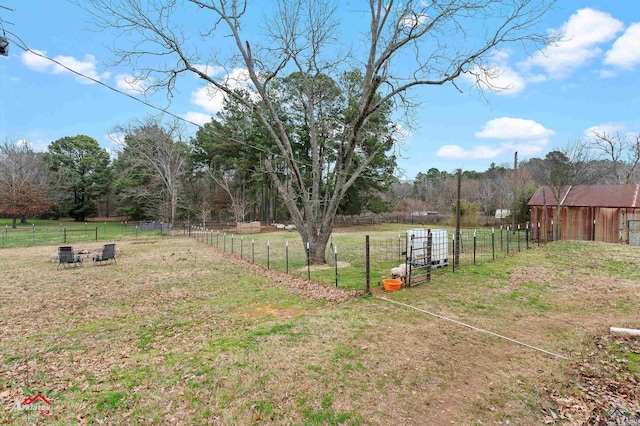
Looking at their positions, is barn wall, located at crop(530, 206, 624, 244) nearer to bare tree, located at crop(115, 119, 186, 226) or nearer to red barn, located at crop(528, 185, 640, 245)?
red barn, located at crop(528, 185, 640, 245)

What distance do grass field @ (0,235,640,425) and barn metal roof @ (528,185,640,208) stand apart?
41.1 feet

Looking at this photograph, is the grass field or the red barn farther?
the red barn

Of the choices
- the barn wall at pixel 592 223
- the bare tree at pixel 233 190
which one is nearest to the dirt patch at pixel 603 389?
the barn wall at pixel 592 223

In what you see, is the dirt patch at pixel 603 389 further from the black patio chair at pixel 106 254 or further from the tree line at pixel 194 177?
the tree line at pixel 194 177

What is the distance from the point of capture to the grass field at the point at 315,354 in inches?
120

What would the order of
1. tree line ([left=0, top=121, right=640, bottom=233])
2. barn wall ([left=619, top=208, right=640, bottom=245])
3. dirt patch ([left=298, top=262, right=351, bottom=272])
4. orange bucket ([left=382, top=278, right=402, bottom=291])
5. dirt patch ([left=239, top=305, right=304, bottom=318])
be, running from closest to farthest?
dirt patch ([left=239, top=305, right=304, bottom=318]), orange bucket ([left=382, top=278, right=402, bottom=291]), dirt patch ([left=298, top=262, right=351, bottom=272]), barn wall ([left=619, top=208, right=640, bottom=245]), tree line ([left=0, top=121, right=640, bottom=233])

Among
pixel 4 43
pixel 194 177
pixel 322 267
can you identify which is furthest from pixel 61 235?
pixel 4 43

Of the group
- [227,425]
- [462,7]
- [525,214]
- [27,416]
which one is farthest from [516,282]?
[525,214]

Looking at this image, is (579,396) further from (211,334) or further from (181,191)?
(181,191)

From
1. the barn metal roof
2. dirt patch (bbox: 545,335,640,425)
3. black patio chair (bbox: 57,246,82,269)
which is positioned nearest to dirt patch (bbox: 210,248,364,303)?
dirt patch (bbox: 545,335,640,425)

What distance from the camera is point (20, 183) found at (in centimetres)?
3006

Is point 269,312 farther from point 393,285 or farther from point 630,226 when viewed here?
point 630,226

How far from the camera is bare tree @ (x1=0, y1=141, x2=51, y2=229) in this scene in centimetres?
2944

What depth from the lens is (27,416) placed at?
2.89 m
